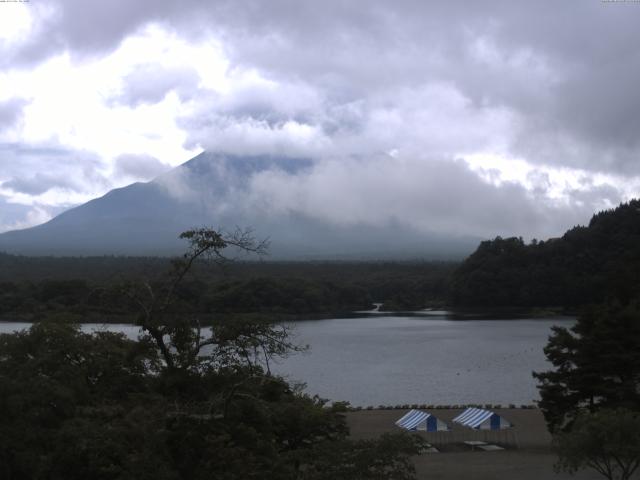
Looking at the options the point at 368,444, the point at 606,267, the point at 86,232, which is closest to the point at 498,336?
the point at 606,267

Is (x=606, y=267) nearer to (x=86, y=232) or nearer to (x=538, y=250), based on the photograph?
(x=538, y=250)

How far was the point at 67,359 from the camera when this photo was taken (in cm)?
631

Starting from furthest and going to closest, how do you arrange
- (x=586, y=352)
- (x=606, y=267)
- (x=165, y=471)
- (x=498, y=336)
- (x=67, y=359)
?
(x=606, y=267) → (x=498, y=336) → (x=586, y=352) → (x=67, y=359) → (x=165, y=471)

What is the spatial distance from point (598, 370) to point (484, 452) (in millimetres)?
2384

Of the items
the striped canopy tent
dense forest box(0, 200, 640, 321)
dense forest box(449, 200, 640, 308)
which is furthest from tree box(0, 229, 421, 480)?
dense forest box(449, 200, 640, 308)

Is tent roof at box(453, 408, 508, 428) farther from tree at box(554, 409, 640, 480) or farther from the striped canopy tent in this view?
tree at box(554, 409, 640, 480)

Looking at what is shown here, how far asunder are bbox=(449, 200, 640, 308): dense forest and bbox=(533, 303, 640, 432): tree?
34.5 m

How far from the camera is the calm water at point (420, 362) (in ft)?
66.7

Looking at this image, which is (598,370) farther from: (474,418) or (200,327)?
(200,327)

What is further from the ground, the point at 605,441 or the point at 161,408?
the point at 161,408

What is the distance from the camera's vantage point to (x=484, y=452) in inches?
513

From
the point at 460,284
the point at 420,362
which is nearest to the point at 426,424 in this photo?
the point at 420,362

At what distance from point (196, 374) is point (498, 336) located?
2997 cm

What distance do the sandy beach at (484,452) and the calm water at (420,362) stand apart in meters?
2.49
